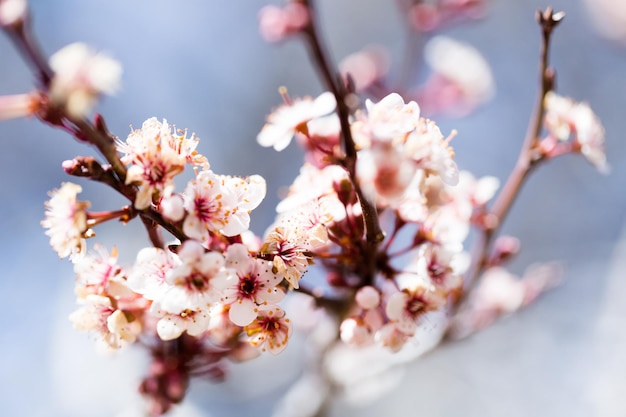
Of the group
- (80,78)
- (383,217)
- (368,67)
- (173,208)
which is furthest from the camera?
(368,67)

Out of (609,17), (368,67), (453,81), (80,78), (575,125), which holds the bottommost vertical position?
(80,78)

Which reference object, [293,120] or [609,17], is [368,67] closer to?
[293,120]

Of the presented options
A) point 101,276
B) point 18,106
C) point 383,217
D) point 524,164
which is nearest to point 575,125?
point 524,164

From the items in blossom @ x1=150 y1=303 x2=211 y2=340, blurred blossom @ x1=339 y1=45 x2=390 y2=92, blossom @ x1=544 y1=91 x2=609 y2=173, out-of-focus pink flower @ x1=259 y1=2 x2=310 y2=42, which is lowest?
blossom @ x1=150 y1=303 x2=211 y2=340

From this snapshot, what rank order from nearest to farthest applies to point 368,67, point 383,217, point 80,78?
point 80,78, point 383,217, point 368,67

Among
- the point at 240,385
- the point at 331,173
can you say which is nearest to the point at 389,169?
the point at 331,173

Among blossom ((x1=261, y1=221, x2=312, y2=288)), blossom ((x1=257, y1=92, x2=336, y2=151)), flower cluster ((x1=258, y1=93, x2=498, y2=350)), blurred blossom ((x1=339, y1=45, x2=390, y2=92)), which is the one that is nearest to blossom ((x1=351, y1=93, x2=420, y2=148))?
flower cluster ((x1=258, y1=93, x2=498, y2=350))

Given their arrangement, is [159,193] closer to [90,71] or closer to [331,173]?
[90,71]

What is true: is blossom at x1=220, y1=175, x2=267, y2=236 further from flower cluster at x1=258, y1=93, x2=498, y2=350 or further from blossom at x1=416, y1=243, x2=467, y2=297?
blossom at x1=416, y1=243, x2=467, y2=297

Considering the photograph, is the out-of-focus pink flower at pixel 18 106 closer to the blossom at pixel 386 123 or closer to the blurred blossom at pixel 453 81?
the blossom at pixel 386 123
